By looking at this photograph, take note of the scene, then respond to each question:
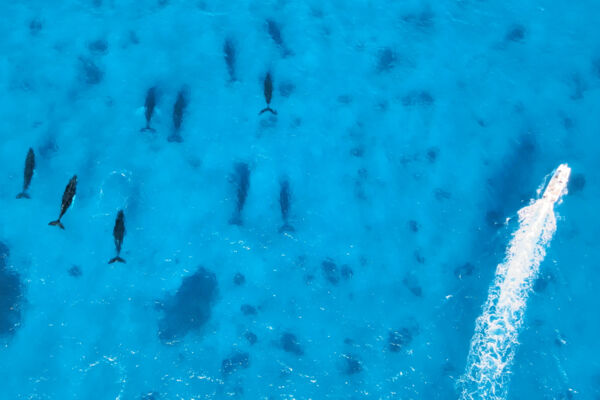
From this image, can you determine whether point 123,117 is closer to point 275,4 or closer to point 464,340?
point 275,4

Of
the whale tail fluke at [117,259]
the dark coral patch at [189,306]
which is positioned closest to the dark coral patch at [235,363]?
the dark coral patch at [189,306]

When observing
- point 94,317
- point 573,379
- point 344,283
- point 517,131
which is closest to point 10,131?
point 94,317

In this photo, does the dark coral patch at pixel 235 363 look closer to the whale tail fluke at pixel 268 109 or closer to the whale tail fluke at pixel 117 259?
the whale tail fluke at pixel 117 259

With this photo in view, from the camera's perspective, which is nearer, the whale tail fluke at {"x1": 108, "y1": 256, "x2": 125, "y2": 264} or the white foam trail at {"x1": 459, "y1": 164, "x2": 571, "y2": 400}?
A: the whale tail fluke at {"x1": 108, "y1": 256, "x2": 125, "y2": 264}

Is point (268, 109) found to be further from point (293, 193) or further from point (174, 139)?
point (174, 139)

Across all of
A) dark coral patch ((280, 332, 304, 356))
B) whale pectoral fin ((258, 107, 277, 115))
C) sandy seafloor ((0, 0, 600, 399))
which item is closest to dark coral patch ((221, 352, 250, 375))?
sandy seafloor ((0, 0, 600, 399))

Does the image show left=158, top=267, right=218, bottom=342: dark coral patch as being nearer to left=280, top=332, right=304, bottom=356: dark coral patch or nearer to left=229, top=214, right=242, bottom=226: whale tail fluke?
left=229, top=214, right=242, bottom=226: whale tail fluke
